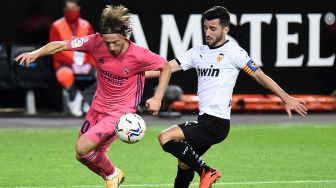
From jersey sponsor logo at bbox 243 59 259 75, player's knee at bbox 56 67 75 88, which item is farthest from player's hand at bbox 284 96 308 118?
player's knee at bbox 56 67 75 88

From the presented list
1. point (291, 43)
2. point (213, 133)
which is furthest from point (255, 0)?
point (213, 133)

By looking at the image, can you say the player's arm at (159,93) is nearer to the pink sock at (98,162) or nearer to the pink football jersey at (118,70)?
the pink football jersey at (118,70)

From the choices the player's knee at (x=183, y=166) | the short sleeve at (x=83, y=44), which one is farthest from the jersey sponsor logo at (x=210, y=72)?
the short sleeve at (x=83, y=44)

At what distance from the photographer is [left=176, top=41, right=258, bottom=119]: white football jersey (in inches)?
396

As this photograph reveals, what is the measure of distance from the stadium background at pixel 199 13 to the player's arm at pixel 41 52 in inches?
353

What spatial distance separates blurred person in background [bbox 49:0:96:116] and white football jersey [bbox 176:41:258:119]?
28.9ft

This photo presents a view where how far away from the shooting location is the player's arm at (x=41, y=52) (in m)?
9.94

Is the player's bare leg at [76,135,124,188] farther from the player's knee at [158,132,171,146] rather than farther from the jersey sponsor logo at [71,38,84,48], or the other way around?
the jersey sponsor logo at [71,38,84,48]

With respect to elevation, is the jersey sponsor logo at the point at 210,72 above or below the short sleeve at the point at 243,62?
below

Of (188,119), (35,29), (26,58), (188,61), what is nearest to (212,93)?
(188,61)

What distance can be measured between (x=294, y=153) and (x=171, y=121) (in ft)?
15.0

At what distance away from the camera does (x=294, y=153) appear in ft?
47.5

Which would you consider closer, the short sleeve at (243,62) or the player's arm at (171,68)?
the short sleeve at (243,62)

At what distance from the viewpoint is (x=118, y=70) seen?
1023 centimetres
